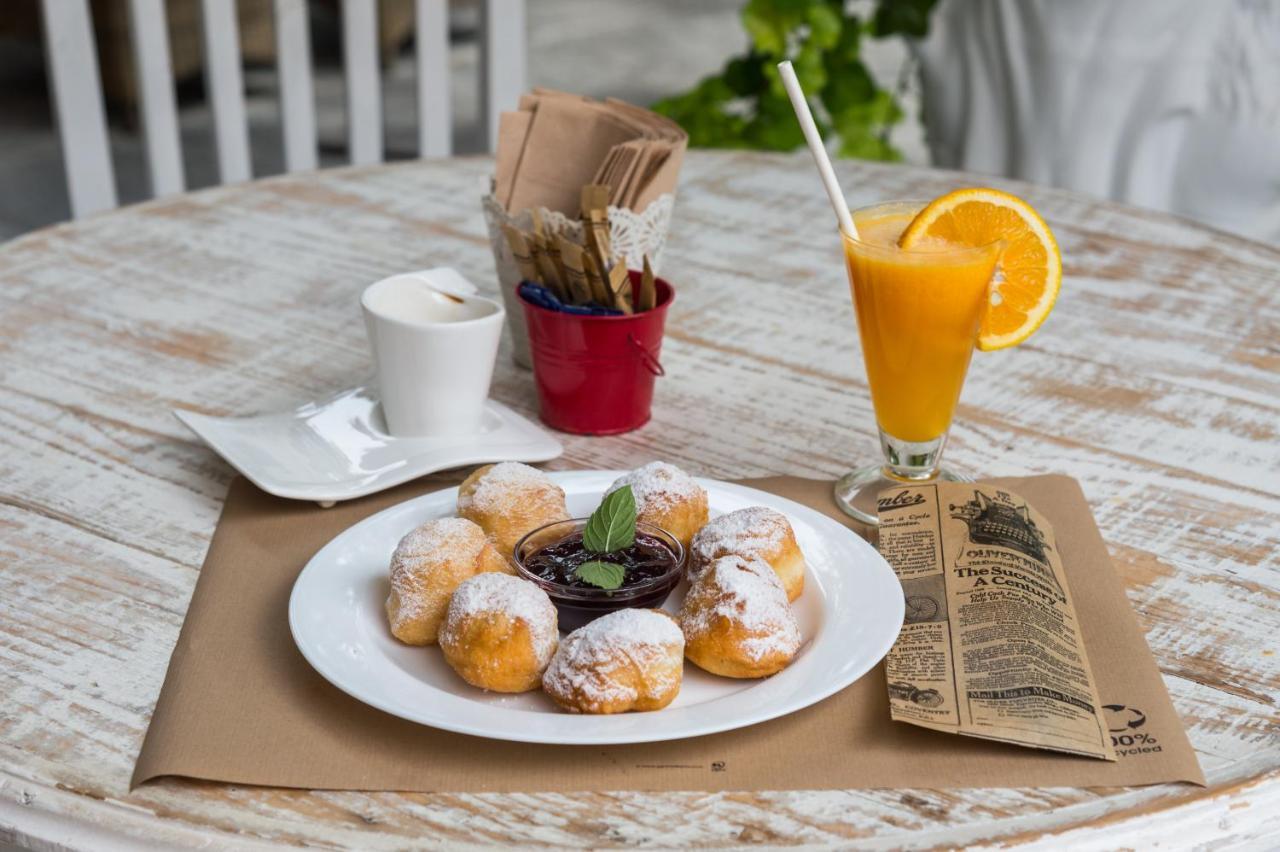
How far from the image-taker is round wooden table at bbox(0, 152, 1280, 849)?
2.25 ft

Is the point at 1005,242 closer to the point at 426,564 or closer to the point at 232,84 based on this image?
the point at 426,564

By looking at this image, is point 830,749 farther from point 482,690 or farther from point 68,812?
point 68,812

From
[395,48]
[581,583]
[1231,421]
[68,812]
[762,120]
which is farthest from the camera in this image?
[395,48]

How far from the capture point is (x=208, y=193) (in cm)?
169

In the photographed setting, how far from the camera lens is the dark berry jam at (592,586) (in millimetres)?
795

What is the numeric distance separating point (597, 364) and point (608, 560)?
0.29 m

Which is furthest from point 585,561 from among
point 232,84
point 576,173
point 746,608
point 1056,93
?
point 232,84

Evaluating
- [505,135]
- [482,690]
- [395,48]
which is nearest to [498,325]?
[505,135]

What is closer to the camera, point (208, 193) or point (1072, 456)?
point (1072, 456)

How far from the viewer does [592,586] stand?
80 cm

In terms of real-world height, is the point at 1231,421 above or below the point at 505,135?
below

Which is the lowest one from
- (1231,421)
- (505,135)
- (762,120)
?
(762,120)

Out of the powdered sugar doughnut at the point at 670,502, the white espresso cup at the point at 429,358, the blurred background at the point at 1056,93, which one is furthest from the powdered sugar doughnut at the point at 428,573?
the blurred background at the point at 1056,93

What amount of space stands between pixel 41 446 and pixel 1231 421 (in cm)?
100
